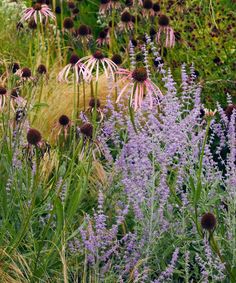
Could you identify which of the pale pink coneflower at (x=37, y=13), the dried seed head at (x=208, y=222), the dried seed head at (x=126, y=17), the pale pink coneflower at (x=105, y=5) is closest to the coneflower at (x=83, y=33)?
the pale pink coneflower at (x=37, y=13)

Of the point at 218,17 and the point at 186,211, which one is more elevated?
the point at 218,17

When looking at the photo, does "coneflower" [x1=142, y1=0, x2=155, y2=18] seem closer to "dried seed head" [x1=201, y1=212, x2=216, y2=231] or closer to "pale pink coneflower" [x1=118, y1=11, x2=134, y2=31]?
"pale pink coneflower" [x1=118, y1=11, x2=134, y2=31]

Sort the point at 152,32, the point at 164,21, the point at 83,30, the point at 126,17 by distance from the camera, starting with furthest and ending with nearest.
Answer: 1. the point at 152,32
2. the point at 126,17
3. the point at 164,21
4. the point at 83,30

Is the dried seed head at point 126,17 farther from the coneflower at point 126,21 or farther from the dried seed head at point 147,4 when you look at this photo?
the dried seed head at point 147,4

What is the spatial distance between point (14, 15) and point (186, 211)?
124 inches

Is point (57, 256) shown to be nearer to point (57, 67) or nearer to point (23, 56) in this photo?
point (57, 67)

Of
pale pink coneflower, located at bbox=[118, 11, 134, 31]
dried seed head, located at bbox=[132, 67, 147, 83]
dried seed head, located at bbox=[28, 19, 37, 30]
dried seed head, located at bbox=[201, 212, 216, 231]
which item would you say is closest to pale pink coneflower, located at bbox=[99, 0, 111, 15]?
pale pink coneflower, located at bbox=[118, 11, 134, 31]

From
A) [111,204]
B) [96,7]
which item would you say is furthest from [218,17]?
[111,204]

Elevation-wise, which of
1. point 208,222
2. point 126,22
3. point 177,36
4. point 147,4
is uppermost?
point 147,4

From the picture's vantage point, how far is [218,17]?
529 cm

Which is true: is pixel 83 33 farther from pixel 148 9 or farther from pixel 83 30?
pixel 148 9

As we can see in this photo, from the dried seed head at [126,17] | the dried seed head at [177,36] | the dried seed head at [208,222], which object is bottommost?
the dried seed head at [208,222]

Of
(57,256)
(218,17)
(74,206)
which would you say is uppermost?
(218,17)

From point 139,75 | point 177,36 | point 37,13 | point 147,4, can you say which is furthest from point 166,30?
point 139,75
